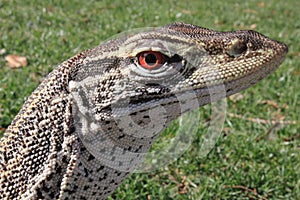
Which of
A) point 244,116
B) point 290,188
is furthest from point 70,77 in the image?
point 244,116

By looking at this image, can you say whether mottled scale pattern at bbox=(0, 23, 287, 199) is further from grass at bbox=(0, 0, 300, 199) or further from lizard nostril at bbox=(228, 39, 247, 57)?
grass at bbox=(0, 0, 300, 199)

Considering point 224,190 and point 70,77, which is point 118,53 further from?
point 224,190

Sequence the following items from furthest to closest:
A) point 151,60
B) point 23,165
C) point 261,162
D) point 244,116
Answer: point 244,116
point 261,162
point 23,165
point 151,60

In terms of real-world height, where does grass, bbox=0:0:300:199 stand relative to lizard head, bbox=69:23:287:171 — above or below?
above

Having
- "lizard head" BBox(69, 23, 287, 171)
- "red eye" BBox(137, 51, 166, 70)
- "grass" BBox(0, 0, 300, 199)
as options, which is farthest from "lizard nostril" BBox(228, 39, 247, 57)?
"grass" BBox(0, 0, 300, 199)

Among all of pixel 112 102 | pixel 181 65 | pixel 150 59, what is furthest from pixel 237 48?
pixel 112 102

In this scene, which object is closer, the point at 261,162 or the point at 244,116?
the point at 261,162
